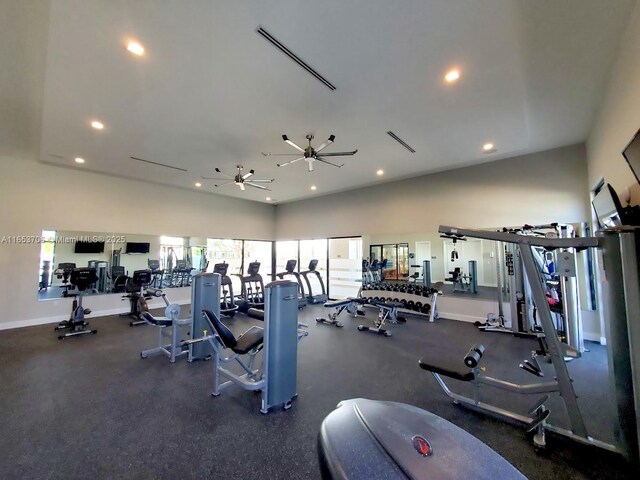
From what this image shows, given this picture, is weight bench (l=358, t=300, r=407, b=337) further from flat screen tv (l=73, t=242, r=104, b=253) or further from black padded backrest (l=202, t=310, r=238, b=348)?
flat screen tv (l=73, t=242, r=104, b=253)

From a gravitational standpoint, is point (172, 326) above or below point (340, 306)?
above

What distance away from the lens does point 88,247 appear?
6371 mm

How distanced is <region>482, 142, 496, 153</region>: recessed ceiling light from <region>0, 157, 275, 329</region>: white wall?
24.9ft

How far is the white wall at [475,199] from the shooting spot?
4.92m

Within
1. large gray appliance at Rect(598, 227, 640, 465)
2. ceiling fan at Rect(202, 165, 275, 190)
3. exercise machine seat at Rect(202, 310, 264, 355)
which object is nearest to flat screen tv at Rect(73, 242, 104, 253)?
ceiling fan at Rect(202, 165, 275, 190)

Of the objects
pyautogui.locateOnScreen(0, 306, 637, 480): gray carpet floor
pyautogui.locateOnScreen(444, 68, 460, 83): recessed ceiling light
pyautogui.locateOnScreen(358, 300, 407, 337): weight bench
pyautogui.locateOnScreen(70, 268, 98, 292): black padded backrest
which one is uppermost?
pyautogui.locateOnScreen(444, 68, 460, 83): recessed ceiling light

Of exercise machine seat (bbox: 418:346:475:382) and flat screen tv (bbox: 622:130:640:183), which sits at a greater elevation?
flat screen tv (bbox: 622:130:640:183)

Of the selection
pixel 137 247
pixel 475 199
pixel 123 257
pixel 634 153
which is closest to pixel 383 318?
pixel 475 199

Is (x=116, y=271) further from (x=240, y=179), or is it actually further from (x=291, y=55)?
(x=291, y=55)

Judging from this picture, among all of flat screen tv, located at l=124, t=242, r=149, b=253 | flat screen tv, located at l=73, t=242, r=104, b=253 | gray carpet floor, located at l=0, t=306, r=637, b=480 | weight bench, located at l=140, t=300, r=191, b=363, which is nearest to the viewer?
gray carpet floor, located at l=0, t=306, r=637, b=480

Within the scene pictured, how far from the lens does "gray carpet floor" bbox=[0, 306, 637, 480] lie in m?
1.86

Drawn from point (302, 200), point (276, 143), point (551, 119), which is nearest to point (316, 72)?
point (276, 143)

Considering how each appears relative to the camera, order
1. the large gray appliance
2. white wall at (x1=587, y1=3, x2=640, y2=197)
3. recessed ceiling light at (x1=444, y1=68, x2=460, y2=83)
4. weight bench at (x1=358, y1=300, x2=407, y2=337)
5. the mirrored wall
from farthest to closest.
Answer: the mirrored wall
weight bench at (x1=358, y1=300, x2=407, y2=337)
recessed ceiling light at (x1=444, y1=68, x2=460, y2=83)
white wall at (x1=587, y1=3, x2=640, y2=197)
the large gray appliance

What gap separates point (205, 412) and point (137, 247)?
6134mm
